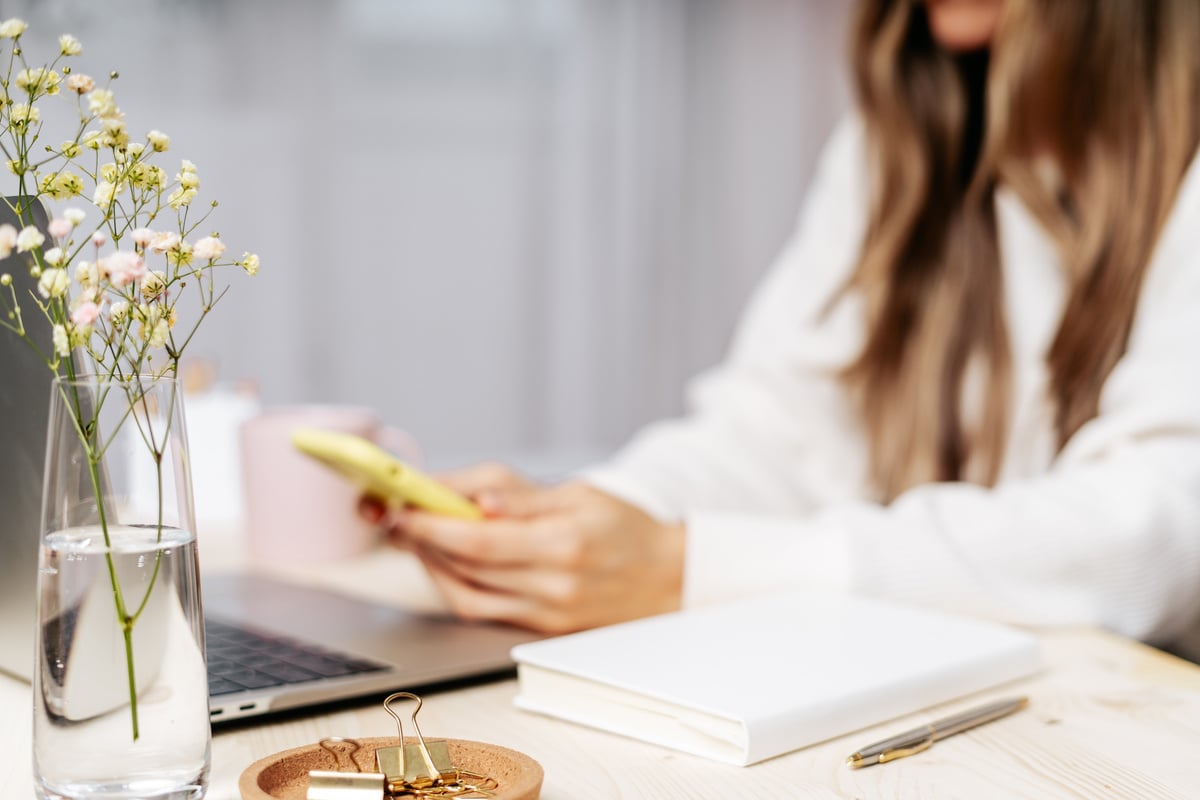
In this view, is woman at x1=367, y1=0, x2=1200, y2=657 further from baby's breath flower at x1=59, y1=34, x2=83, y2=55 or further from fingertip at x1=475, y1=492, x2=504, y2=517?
baby's breath flower at x1=59, y1=34, x2=83, y2=55

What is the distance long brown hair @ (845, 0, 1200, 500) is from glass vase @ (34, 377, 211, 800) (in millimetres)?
873

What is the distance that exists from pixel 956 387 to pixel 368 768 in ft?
2.86

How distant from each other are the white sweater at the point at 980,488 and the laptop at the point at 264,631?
0.19m

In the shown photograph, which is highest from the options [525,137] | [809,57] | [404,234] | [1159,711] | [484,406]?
[809,57]

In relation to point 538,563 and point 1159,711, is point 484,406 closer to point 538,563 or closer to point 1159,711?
point 538,563

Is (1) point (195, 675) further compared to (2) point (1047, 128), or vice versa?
(2) point (1047, 128)

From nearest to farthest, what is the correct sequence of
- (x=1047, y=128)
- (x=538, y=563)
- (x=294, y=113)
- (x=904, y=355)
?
(x=538, y=563), (x=1047, y=128), (x=904, y=355), (x=294, y=113)

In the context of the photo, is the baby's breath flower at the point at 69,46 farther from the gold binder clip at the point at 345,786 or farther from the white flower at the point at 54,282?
the gold binder clip at the point at 345,786

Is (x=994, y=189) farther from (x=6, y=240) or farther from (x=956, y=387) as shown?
(x=6, y=240)

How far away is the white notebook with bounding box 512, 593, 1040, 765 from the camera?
51 centimetres

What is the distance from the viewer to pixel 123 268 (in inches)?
14.5

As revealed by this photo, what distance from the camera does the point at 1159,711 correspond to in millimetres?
575

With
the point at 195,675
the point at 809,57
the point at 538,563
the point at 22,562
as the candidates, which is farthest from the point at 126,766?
the point at 809,57

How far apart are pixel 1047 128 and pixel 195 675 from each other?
38.4 inches
